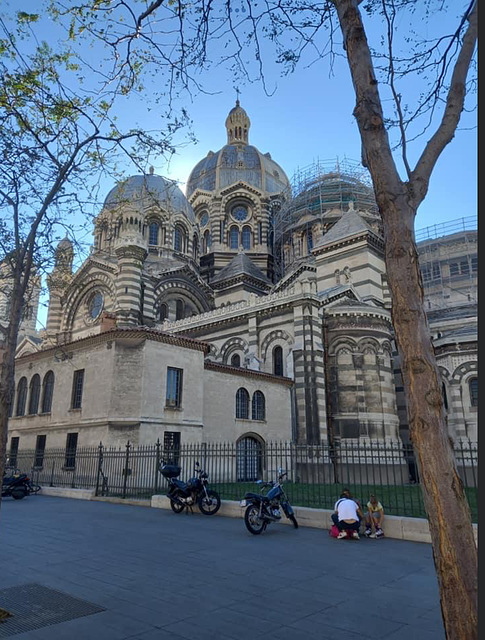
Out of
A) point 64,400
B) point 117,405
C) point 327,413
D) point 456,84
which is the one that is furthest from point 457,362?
point 456,84

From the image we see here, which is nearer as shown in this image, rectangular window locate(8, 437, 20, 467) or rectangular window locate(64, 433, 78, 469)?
rectangular window locate(64, 433, 78, 469)

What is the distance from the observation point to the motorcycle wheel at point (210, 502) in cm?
1212

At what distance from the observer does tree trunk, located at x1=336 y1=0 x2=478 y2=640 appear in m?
2.88

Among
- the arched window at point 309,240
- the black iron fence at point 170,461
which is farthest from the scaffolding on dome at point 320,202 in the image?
the black iron fence at point 170,461

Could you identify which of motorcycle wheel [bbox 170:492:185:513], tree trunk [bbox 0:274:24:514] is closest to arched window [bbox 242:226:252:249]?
motorcycle wheel [bbox 170:492:185:513]

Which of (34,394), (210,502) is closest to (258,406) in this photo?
(34,394)

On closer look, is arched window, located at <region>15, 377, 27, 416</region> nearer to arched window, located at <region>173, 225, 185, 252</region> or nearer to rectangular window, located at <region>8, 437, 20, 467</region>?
rectangular window, located at <region>8, 437, 20, 467</region>

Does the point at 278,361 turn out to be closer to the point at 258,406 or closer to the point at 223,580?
the point at 258,406

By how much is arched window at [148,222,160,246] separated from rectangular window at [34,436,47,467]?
800 inches

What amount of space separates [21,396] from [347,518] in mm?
19681

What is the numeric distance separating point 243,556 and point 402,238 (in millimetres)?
5720

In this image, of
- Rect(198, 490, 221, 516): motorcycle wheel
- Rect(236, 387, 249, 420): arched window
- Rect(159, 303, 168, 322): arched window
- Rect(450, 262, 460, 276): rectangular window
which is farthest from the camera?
Rect(450, 262, 460, 276): rectangular window

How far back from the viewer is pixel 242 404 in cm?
2336

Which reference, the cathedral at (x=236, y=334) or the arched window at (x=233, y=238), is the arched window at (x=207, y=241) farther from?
the arched window at (x=233, y=238)
